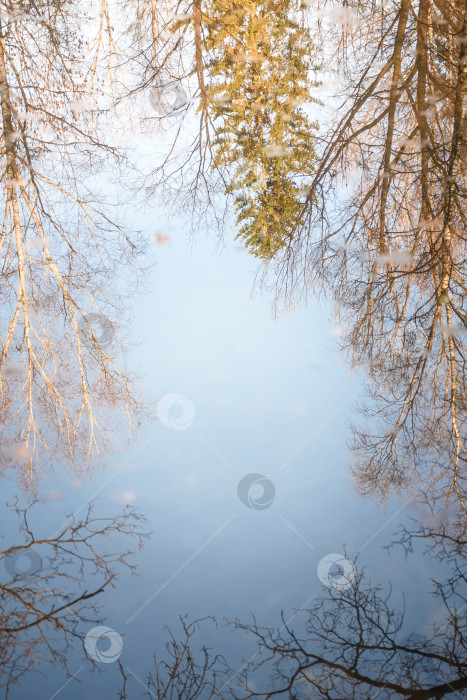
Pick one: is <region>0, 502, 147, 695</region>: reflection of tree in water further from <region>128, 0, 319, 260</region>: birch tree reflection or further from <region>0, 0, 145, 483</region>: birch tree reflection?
<region>128, 0, 319, 260</region>: birch tree reflection

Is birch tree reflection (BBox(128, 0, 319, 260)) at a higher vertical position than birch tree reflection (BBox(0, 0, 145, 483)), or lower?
higher

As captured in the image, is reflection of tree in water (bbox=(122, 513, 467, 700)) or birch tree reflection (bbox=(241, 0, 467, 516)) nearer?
reflection of tree in water (bbox=(122, 513, 467, 700))

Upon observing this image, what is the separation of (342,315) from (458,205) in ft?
4.65

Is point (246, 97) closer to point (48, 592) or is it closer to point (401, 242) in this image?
point (401, 242)

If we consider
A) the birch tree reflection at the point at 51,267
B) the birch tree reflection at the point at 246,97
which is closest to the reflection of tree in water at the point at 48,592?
the birch tree reflection at the point at 51,267

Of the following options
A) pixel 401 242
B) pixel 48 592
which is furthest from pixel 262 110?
pixel 48 592

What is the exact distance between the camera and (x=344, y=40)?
212 inches

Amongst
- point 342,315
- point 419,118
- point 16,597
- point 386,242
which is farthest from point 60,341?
point 419,118

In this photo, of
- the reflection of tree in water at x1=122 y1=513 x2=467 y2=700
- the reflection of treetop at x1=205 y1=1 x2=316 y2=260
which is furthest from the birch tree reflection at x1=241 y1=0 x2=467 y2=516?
the reflection of tree in water at x1=122 y1=513 x2=467 y2=700

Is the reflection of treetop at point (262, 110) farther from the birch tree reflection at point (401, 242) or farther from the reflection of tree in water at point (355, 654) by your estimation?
the reflection of tree in water at point (355, 654)

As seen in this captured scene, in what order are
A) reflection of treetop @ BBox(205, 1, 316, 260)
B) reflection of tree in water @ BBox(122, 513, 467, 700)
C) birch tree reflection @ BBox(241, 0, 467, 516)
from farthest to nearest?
1. reflection of treetop @ BBox(205, 1, 316, 260)
2. birch tree reflection @ BBox(241, 0, 467, 516)
3. reflection of tree in water @ BBox(122, 513, 467, 700)

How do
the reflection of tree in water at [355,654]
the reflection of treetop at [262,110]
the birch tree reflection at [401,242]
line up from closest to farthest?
the reflection of tree in water at [355,654]
the birch tree reflection at [401,242]
the reflection of treetop at [262,110]

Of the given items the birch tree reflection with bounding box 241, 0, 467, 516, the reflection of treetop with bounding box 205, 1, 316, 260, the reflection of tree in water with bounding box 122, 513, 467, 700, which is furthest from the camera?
the reflection of treetop with bounding box 205, 1, 316, 260

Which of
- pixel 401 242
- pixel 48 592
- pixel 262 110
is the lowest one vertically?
pixel 48 592
